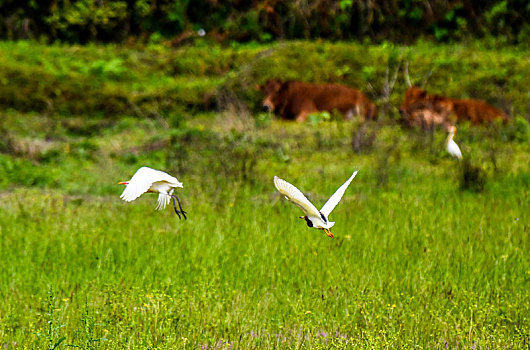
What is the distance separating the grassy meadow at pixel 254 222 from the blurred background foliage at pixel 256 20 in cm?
351

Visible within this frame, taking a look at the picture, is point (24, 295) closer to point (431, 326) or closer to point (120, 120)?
point (431, 326)

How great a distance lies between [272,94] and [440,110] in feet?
8.86

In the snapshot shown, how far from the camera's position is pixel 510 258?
499 cm

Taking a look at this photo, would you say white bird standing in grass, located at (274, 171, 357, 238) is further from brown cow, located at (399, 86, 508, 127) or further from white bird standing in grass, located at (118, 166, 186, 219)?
brown cow, located at (399, 86, 508, 127)

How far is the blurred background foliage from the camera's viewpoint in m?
16.2

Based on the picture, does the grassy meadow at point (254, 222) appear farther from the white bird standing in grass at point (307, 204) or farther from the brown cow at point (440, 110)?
the white bird standing in grass at point (307, 204)

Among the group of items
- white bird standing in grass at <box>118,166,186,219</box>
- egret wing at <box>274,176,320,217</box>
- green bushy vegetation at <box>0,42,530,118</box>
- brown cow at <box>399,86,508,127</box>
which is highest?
egret wing at <box>274,176,320,217</box>

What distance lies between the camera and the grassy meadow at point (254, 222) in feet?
12.6

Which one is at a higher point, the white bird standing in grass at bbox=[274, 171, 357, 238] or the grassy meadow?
the white bird standing in grass at bbox=[274, 171, 357, 238]

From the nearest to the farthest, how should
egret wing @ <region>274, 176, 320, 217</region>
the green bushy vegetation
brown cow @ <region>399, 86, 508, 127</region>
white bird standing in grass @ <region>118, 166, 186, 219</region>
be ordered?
1. egret wing @ <region>274, 176, 320, 217</region>
2. white bird standing in grass @ <region>118, 166, 186, 219</region>
3. brown cow @ <region>399, 86, 508, 127</region>
4. the green bushy vegetation

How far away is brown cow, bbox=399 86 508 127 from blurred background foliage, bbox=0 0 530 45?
18.8 feet

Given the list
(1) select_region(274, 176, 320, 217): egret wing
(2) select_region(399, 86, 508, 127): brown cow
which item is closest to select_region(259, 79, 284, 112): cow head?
(2) select_region(399, 86, 508, 127): brown cow

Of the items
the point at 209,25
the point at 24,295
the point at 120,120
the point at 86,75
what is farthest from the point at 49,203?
the point at 209,25

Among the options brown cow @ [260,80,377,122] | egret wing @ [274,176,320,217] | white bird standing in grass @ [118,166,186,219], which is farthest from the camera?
brown cow @ [260,80,377,122]
